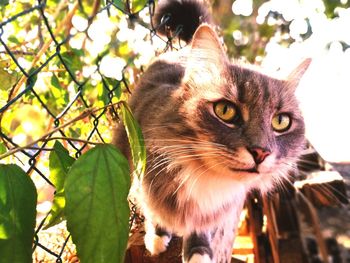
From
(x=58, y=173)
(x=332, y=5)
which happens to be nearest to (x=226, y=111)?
(x=58, y=173)

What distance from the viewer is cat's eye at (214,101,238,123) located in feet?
4.34

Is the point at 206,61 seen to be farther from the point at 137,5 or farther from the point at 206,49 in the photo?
the point at 137,5

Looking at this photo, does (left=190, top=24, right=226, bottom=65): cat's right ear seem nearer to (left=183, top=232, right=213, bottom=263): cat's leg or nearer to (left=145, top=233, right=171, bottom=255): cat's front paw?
(left=183, top=232, right=213, bottom=263): cat's leg

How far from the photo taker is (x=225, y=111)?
134 cm

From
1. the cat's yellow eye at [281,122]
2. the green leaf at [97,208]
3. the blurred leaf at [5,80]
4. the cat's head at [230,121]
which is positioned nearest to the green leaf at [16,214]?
the green leaf at [97,208]

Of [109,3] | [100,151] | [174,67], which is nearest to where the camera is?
[100,151]

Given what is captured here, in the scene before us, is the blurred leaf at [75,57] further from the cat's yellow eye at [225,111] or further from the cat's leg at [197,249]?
the cat's leg at [197,249]

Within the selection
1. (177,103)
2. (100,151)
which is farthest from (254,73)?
(100,151)

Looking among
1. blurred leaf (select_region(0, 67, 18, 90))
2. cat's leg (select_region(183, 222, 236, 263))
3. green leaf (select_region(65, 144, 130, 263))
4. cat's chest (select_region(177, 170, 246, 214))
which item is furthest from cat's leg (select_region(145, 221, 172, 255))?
green leaf (select_region(65, 144, 130, 263))

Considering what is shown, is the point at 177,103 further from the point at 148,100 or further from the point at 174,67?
the point at 174,67

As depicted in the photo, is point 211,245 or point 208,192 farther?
point 211,245

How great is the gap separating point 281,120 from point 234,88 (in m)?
0.23

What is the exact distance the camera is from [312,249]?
3.29 ft

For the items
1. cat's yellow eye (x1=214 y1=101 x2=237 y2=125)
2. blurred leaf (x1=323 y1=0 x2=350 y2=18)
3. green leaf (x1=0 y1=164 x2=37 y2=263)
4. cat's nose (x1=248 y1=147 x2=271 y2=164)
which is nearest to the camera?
green leaf (x1=0 y1=164 x2=37 y2=263)
